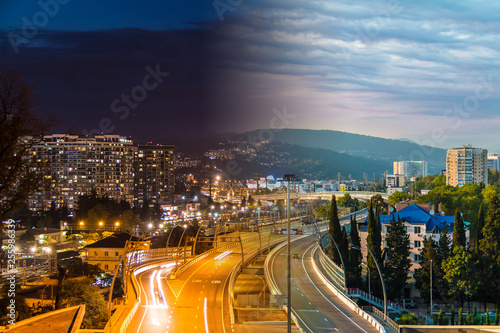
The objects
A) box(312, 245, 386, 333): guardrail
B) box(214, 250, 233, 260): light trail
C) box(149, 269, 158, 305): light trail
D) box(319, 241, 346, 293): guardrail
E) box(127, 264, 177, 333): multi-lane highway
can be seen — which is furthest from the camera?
box(214, 250, 233, 260): light trail

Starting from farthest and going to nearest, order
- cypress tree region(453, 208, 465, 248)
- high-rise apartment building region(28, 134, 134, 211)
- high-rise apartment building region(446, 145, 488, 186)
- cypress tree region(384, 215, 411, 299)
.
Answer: high-rise apartment building region(446, 145, 488, 186), high-rise apartment building region(28, 134, 134, 211), cypress tree region(384, 215, 411, 299), cypress tree region(453, 208, 465, 248)

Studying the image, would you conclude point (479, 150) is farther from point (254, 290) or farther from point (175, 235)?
point (254, 290)

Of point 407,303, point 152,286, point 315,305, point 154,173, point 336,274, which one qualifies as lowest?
point 407,303

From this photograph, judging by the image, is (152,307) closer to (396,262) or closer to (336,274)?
(336,274)

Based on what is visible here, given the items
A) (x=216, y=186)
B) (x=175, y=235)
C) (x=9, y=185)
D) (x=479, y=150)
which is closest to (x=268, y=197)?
(x=216, y=186)

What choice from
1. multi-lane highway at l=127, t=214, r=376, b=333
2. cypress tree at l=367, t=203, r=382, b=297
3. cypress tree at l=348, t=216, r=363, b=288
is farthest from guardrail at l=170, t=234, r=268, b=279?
cypress tree at l=367, t=203, r=382, b=297

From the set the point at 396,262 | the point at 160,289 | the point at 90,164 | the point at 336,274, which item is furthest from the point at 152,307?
the point at 90,164

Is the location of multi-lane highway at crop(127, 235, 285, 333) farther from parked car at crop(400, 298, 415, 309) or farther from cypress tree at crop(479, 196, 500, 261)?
cypress tree at crop(479, 196, 500, 261)
